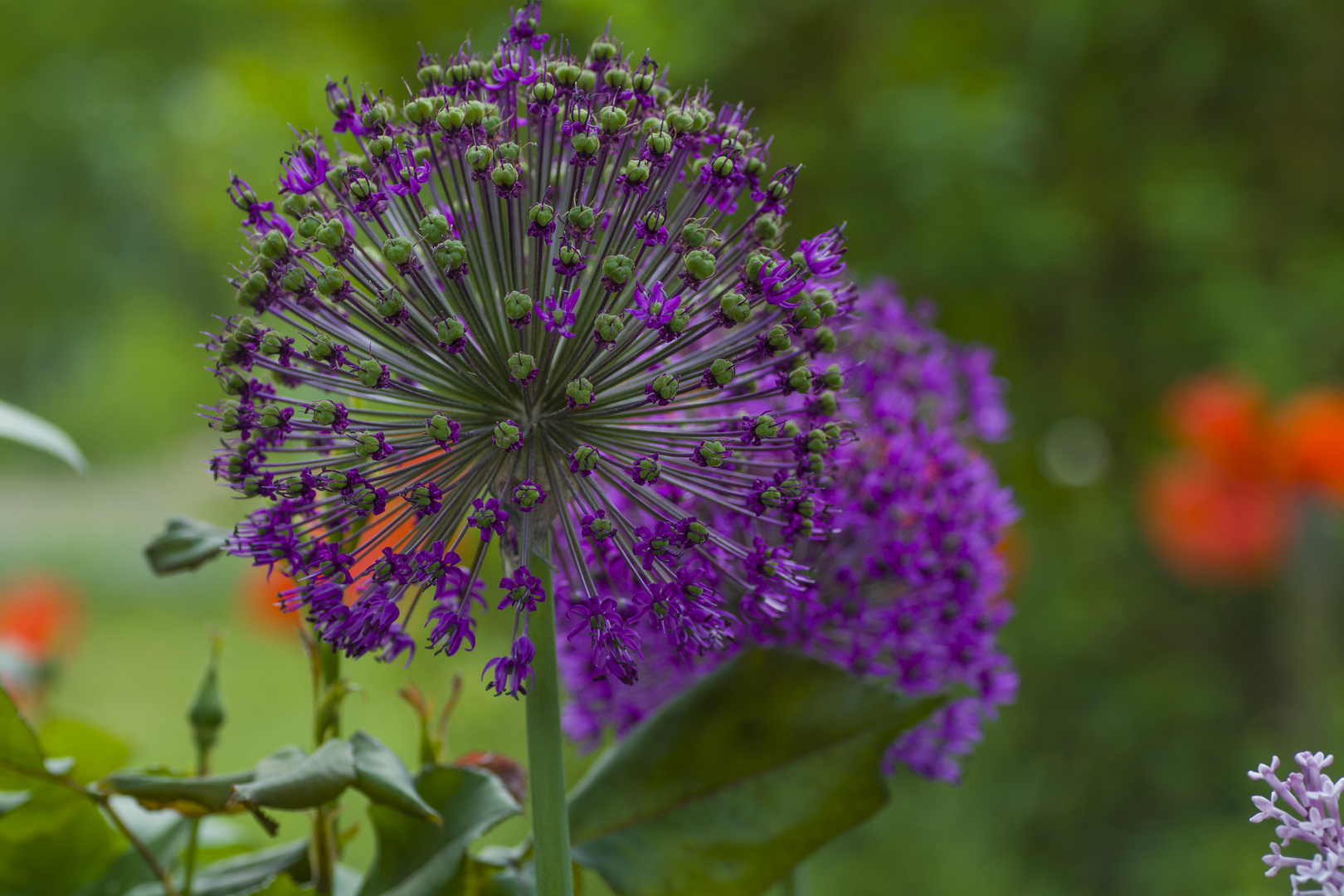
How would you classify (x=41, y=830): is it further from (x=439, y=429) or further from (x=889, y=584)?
(x=889, y=584)

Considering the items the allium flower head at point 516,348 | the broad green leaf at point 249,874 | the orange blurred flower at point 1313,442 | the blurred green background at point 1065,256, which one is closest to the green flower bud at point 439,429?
the allium flower head at point 516,348

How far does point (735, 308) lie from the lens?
0.42m

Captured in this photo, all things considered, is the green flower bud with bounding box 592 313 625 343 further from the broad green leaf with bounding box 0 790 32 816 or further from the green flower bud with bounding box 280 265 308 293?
the broad green leaf with bounding box 0 790 32 816

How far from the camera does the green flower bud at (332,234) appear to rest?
422 millimetres

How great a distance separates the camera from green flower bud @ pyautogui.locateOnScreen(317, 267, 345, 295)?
41 centimetres

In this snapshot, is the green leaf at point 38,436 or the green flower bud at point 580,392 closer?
the green flower bud at point 580,392

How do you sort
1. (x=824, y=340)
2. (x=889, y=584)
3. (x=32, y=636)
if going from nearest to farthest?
(x=824, y=340), (x=889, y=584), (x=32, y=636)

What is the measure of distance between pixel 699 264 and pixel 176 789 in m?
0.28

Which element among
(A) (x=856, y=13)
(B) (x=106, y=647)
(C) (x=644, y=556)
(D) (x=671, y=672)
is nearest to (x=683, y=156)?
(C) (x=644, y=556)

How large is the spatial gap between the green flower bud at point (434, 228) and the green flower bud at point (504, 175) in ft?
0.08

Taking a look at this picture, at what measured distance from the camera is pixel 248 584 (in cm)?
238

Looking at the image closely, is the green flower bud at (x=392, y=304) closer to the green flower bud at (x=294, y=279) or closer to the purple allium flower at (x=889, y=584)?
the green flower bud at (x=294, y=279)

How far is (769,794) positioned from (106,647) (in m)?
5.15

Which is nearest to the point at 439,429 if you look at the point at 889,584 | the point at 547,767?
the point at 547,767
